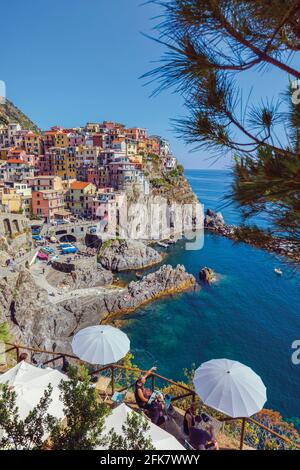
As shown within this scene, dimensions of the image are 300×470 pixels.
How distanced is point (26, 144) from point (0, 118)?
16.4 m

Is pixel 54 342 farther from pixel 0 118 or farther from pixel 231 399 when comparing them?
pixel 0 118

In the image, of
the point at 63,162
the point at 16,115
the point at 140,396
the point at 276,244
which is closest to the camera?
the point at 276,244

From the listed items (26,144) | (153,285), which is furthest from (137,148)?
(153,285)

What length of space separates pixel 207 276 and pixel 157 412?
25827 mm

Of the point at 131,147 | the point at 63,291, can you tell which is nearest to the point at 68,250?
the point at 63,291

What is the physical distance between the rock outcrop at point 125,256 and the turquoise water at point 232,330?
20.6ft

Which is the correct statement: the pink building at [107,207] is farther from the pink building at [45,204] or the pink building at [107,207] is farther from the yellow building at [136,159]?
the yellow building at [136,159]

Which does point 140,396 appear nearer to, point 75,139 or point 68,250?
point 68,250

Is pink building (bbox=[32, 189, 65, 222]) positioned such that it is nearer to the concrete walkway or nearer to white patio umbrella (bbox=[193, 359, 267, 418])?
the concrete walkway

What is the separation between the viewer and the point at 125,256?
111ft

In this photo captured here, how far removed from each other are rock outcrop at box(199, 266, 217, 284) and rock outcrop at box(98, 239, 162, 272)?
286 inches

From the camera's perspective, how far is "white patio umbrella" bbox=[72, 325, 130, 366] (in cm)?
567

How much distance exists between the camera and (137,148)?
5609cm

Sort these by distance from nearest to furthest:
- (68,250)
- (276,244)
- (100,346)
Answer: (276,244), (100,346), (68,250)
